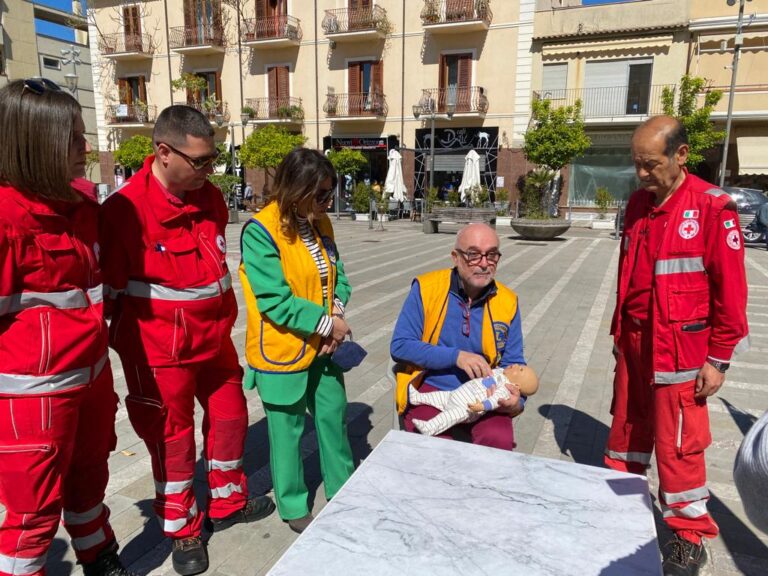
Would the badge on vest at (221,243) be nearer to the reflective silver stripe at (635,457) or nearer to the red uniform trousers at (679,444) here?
the red uniform trousers at (679,444)

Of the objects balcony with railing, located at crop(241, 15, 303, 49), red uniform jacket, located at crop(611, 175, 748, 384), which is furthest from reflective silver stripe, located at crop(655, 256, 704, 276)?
balcony with railing, located at crop(241, 15, 303, 49)

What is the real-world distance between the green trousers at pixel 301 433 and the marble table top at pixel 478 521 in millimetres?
809

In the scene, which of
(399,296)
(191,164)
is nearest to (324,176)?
(191,164)

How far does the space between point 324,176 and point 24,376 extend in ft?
4.39

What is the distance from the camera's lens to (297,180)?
7.89 feet

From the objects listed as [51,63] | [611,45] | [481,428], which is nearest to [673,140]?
[481,428]

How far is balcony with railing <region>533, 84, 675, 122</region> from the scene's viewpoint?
22109 millimetres

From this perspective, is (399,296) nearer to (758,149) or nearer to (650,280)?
(650,280)

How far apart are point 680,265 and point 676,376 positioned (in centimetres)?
47

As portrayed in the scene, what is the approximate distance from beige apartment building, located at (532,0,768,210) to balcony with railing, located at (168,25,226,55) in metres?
15.7

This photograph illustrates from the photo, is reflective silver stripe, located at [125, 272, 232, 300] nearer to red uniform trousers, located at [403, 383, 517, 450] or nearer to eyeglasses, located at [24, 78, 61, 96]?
eyeglasses, located at [24, 78, 61, 96]

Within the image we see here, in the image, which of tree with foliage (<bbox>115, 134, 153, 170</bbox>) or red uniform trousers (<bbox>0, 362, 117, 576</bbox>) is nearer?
red uniform trousers (<bbox>0, 362, 117, 576</bbox>)

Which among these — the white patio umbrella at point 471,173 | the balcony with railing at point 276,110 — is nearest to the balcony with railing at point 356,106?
the balcony with railing at point 276,110

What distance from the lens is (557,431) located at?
12.9 feet
